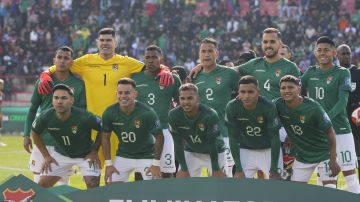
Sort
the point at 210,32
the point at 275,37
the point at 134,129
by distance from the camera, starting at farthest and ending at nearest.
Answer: the point at 210,32 < the point at 275,37 < the point at 134,129

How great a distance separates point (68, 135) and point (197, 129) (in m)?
1.51

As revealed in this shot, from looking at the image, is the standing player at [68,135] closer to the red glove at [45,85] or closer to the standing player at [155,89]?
the red glove at [45,85]

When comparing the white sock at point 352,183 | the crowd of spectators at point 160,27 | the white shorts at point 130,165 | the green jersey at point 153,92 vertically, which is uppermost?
the crowd of spectators at point 160,27

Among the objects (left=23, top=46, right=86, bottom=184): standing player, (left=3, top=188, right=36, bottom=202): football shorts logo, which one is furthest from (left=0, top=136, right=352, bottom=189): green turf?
(left=3, top=188, right=36, bottom=202): football shorts logo

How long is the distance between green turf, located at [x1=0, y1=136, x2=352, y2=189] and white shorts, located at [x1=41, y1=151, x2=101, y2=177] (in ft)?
10.6

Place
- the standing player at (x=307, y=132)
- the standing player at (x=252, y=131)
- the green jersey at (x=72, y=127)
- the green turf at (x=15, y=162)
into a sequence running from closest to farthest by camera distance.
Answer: the standing player at (x=307, y=132), the standing player at (x=252, y=131), the green jersey at (x=72, y=127), the green turf at (x=15, y=162)

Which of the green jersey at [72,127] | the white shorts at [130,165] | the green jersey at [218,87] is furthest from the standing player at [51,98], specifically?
the green jersey at [218,87]

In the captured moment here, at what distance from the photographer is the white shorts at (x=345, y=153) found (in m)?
10.2

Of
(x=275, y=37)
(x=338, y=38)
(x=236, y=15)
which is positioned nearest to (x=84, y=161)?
(x=275, y=37)

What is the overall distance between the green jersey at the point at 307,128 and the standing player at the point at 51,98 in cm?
254

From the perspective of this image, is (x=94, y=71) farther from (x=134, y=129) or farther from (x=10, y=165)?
(x=10, y=165)

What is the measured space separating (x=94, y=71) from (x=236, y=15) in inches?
1025

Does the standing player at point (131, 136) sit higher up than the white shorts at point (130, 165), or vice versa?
the standing player at point (131, 136)

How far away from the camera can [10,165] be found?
A: 56.1ft
